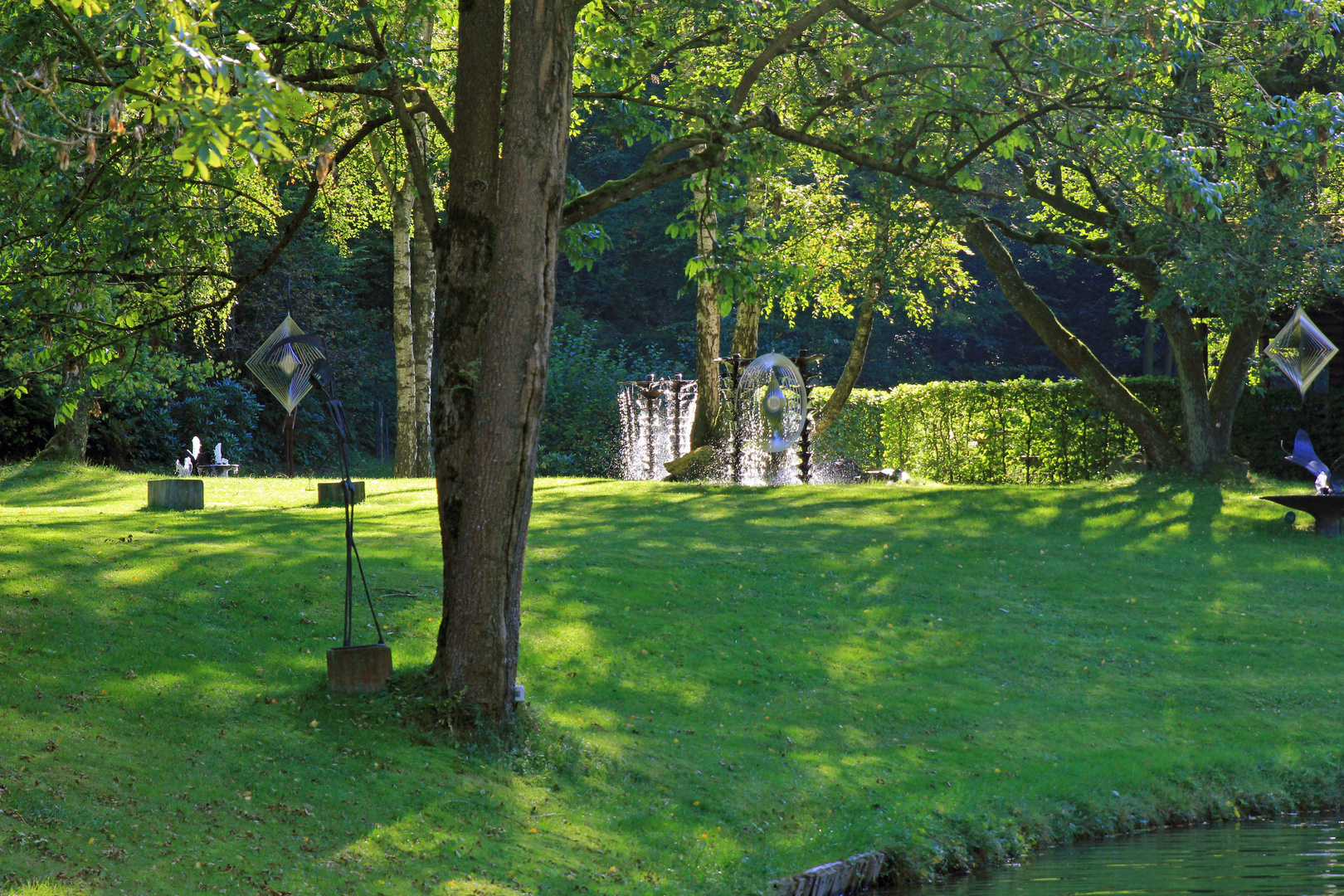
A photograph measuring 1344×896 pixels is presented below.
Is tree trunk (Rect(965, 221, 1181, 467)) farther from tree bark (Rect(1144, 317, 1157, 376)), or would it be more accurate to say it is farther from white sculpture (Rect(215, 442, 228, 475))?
tree bark (Rect(1144, 317, 1157, 376))

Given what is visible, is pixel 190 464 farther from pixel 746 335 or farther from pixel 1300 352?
pixel 1300 352

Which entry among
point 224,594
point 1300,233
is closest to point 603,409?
point 1300,233

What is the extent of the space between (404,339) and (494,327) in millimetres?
14899

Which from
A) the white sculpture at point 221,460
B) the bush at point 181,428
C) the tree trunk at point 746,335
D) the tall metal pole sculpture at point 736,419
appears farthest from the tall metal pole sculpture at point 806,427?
the bush at point 181,428

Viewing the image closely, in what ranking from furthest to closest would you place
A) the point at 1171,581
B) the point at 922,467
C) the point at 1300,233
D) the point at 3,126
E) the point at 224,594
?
the point at 922,467 → the point at 1300,233 → the point at 1171,581 → the point at 224,594 → the point at 3,126

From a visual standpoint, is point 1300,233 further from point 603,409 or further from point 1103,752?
point 603,409

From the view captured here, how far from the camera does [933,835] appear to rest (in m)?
8.79

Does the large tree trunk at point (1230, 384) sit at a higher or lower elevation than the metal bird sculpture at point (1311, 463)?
higher

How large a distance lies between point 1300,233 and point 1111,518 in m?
4.62

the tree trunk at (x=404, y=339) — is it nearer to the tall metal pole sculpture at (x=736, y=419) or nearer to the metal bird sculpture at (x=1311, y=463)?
the tall metal pole sculpture at (x=736, y=419)

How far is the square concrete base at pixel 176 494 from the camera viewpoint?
15703 mm

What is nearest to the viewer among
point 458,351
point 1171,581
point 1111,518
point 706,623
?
point 458,351

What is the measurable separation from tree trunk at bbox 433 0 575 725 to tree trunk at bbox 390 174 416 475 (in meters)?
13.3

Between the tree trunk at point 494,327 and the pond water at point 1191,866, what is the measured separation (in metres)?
3.45
